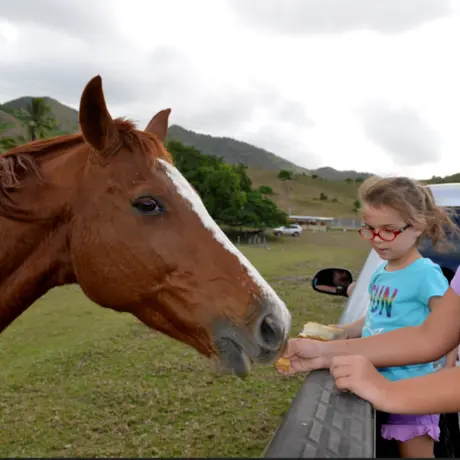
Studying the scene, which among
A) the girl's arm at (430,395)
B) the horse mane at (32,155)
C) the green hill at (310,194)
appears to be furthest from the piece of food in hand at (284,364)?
the green hill at (310,194)

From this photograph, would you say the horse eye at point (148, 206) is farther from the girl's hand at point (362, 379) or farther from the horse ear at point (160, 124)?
the girl's hand at point (362, 379)

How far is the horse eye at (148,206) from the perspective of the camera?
1887 millimetres

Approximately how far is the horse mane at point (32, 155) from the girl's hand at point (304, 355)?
105 centimetres

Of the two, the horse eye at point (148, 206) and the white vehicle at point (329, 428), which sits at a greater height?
the horse eye at point (148, 206)

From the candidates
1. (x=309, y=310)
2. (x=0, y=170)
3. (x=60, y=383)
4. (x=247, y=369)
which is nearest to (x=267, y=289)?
(x=247, y=369)

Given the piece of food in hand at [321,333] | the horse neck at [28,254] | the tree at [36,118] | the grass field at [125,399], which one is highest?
the tree at [36,118]

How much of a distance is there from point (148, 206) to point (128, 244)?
187 millimetres

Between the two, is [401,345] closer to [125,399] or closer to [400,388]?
[400,388]

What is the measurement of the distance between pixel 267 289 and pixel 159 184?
2.17 ft

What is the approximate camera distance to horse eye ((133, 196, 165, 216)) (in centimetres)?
189

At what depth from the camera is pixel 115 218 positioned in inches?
75.0

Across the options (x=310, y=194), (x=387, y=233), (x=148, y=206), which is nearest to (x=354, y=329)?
(x=387, y=233)

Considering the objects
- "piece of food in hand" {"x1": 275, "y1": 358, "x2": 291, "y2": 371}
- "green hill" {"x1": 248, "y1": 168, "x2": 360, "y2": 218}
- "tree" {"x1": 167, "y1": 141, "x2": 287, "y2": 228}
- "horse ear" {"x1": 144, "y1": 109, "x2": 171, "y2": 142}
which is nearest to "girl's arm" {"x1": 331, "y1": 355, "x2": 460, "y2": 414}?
"piece of food in hand" {"x1": 275, "y1": 358, "x2": 291, "y2": 371}

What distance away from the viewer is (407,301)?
6.39 ft
